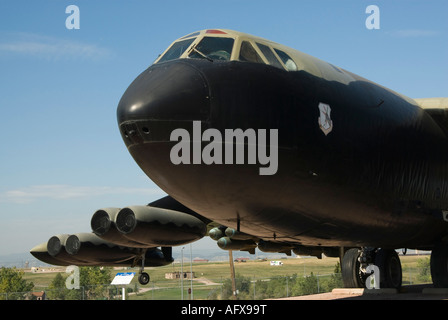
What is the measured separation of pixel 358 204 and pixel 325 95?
82.5 inches

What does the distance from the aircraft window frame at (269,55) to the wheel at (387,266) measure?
22.1 ft

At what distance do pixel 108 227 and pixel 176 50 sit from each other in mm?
4491

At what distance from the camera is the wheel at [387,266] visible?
1357cm

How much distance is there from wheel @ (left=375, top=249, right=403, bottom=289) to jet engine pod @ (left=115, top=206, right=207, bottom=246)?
4.54m

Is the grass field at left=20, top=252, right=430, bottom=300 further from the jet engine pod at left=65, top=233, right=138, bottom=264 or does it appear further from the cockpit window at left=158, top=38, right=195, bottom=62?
the cockpit window at left=158, top=38, right=195, bottom=62

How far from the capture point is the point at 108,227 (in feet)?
38.4

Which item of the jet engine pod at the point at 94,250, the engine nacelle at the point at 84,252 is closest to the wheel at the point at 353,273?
the engine nacelle at the point at 84,252

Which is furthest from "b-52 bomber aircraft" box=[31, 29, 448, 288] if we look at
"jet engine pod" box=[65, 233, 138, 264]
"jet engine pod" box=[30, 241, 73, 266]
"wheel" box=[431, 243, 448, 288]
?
"jet engine pod" box=[30, 241, 73, 266]

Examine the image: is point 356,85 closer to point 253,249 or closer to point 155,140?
point 155,140

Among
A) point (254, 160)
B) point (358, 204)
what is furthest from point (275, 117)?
point (358, 204)

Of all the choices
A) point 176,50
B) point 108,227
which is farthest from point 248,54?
point 108,227

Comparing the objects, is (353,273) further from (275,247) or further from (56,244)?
(56,244)

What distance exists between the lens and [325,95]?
9.17 meters

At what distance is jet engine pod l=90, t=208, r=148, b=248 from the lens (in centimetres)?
1170
